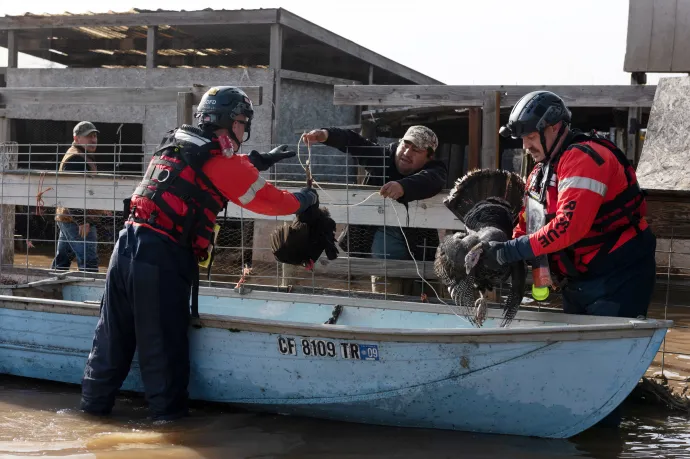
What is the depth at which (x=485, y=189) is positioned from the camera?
598 centimetres

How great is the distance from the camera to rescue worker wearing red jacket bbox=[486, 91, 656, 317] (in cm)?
476

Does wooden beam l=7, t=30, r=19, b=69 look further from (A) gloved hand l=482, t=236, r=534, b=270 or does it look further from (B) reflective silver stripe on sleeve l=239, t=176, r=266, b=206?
(A) gloved hand l=482, t=236, r=534, b=270

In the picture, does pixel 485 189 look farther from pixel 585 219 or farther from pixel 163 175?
pixel 163 175

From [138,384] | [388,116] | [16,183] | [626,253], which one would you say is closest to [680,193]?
[626,253]

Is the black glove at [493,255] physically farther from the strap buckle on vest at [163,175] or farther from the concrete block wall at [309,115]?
the concrete block wall at [309,115]

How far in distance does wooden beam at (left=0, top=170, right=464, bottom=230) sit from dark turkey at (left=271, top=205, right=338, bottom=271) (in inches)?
24.1

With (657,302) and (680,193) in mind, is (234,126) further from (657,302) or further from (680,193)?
(657,302)

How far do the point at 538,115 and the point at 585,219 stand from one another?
71cm

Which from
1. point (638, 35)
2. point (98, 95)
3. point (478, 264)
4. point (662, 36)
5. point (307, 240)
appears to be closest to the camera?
point (478, 264)

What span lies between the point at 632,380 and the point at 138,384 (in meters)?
3.30

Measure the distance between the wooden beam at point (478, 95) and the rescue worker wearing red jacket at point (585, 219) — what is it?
2.01m

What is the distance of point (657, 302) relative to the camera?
→ 9812 millimetres

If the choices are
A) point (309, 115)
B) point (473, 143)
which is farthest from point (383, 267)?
point (309, 115)

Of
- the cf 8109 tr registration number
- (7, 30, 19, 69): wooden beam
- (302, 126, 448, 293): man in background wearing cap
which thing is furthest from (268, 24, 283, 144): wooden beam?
the cf 8109 tr registration number
